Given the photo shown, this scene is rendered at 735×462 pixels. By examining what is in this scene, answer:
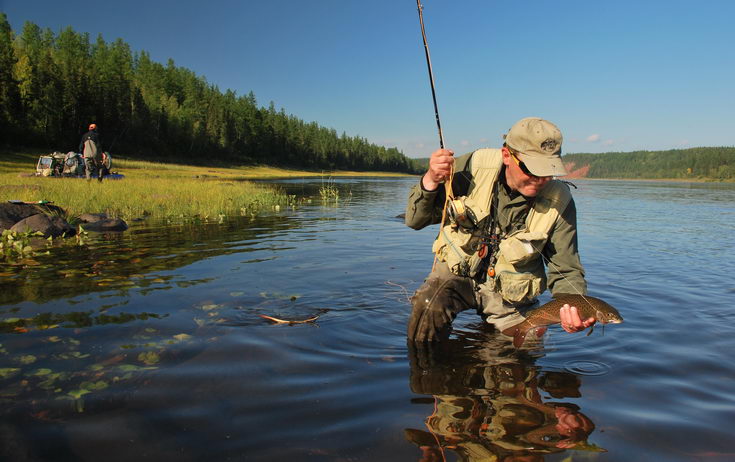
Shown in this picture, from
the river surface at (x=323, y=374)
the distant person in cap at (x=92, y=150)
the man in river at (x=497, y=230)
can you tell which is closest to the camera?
the river surface at (x=323, y=374)

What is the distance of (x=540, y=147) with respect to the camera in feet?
13.1

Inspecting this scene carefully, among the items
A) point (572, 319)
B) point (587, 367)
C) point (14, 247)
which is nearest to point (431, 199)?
point (572, 319)

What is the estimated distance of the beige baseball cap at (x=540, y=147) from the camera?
392 centimetres

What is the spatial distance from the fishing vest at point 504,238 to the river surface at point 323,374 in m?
0.78

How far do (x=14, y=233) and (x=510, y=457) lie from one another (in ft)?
31.5

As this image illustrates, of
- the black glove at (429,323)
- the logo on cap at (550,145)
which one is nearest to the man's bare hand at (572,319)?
the black glove at (429,323)

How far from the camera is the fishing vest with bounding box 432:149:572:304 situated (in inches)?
171

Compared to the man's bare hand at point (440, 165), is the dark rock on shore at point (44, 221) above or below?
below

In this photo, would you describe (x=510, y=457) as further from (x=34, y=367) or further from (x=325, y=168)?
(x=325, y=168)

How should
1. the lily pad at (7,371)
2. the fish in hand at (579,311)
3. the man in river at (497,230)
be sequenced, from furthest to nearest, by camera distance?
the man in river at (497,230) → the fish in hand at (579,311) → the lily pad at (7,371)

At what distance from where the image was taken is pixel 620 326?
581 cm

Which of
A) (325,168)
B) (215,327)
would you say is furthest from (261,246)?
(325,168)

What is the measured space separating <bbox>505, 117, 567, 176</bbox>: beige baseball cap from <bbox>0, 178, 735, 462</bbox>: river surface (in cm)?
182

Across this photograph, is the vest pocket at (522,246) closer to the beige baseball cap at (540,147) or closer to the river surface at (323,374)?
the beige baseball cap at (540,147)
